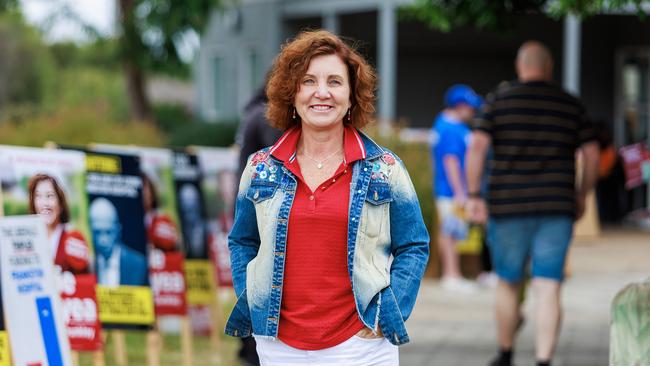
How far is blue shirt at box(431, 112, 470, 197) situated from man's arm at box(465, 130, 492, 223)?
3.64m

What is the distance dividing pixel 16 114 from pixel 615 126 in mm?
10392

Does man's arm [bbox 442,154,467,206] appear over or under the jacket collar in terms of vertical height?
under

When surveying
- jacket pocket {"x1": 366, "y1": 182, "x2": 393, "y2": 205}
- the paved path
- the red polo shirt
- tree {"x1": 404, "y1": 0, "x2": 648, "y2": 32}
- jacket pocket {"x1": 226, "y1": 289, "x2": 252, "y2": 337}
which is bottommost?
the paved path

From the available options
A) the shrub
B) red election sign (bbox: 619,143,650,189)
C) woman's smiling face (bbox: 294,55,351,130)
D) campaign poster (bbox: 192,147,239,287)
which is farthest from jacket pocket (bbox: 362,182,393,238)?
the shrub

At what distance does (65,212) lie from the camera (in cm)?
629

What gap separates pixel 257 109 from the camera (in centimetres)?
685

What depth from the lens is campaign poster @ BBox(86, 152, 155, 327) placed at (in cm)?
670

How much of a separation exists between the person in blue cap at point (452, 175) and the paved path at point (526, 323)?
29 centimetres

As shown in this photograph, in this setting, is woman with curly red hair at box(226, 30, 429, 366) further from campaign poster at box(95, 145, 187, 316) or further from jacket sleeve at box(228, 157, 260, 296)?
campaign poster at box(95, 145, 187, 316)

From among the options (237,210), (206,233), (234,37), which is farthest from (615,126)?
(237,210)

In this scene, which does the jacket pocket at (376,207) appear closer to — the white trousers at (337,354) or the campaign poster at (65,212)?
the white trousers at (337,354)

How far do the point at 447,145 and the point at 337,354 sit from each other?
24.4 ft

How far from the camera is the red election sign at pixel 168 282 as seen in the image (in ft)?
24.9

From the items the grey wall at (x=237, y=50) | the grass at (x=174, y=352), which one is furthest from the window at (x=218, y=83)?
the grass at (x=174, y=352)
